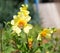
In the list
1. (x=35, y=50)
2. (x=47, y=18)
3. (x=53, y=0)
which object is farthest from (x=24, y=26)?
(x=53, y=0)

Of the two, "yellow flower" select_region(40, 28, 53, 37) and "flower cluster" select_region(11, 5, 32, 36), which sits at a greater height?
"flower cluster" select_region(11, 5, 32, 36)

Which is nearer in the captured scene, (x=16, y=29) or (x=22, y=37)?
(x=16, y=29)

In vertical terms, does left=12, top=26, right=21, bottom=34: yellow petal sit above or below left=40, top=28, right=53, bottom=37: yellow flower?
above

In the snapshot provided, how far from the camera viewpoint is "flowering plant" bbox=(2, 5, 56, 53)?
42.9 inches

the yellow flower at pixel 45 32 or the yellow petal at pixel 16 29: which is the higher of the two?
the yellow petal at pixel 16 29

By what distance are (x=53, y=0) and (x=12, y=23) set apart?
17.6 ft

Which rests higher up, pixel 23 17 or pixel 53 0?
pixel 23 17

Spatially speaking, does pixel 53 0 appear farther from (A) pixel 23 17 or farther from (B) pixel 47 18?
(A) pixel 23 17

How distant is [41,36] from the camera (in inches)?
44.3

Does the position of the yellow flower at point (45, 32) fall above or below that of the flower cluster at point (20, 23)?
below

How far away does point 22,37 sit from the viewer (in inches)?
46.9

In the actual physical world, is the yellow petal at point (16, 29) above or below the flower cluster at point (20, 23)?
below

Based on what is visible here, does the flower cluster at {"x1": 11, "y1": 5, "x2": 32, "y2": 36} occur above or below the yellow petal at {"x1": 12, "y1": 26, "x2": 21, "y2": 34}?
above

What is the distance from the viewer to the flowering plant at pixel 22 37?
109 centimetres
